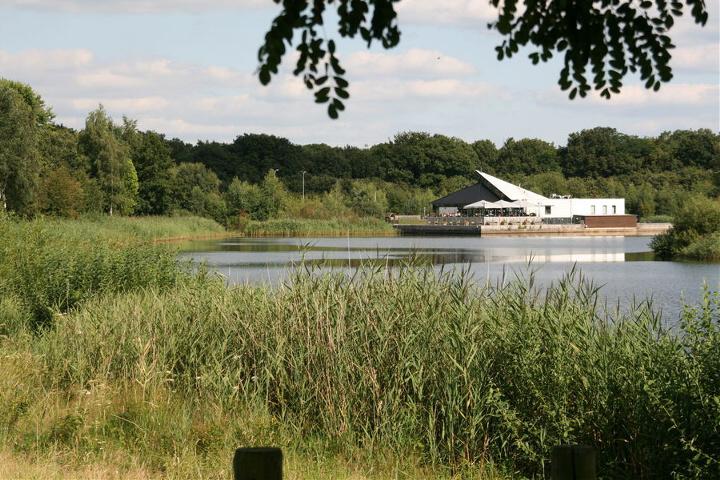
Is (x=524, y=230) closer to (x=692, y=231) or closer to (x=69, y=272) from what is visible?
(x=692, y=231)

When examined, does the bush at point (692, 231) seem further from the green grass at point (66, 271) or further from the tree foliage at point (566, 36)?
the tree foliage at point (566, 36)

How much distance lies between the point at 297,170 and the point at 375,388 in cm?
8113

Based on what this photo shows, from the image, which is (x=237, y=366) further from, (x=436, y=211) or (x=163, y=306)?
(x=436, y=211)

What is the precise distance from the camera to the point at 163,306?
944 centimetres

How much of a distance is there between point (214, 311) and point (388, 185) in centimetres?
7328

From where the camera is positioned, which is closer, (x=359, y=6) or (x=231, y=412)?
(x=359, y=6)

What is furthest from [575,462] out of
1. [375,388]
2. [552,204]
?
[552,204]

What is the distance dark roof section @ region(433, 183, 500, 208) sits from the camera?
75875 mm

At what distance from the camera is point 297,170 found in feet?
289

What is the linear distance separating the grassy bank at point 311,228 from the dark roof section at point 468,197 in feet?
52.8

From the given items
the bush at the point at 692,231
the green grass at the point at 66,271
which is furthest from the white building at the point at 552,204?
the green grass at the point at 66,271

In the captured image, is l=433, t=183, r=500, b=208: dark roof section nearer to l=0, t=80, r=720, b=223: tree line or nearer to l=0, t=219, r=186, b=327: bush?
l=0, t=80, r=720, b=223: tree line

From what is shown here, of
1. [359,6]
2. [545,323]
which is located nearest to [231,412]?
[545,323]

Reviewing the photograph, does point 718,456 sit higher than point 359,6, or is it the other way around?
point 359,6
